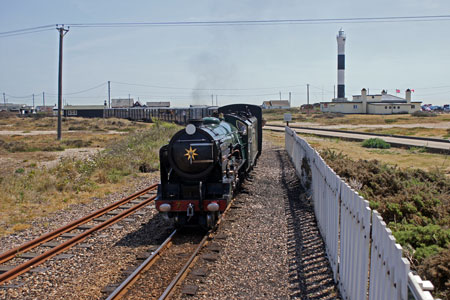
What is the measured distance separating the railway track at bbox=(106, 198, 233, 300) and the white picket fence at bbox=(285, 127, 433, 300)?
8.51 feet

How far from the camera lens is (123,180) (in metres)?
18.0

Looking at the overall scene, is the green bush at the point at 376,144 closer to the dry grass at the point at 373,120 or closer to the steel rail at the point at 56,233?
the steel rail at the point at 56,233

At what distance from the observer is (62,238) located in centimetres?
992

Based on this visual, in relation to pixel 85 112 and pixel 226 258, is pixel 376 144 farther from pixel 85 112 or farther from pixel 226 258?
pixel 85 112

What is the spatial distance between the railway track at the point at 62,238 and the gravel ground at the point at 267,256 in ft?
9.93

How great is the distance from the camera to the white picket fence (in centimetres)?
350

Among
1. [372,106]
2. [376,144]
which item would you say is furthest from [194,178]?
[372,106]

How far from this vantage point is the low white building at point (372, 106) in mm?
85875

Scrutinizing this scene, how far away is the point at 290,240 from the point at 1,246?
6.46 m

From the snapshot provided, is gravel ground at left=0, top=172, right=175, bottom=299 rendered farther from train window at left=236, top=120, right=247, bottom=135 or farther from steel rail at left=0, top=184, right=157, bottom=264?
train window at left=236, top=120, right=247, bottom=135

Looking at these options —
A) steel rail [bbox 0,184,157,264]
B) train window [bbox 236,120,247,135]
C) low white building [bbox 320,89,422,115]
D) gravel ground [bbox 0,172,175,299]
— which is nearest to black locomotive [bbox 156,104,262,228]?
gravel ground [bbox 0,172,175,299]

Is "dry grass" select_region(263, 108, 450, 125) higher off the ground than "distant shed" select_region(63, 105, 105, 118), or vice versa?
"distant shed" select_region(63, 105, 105, 118)

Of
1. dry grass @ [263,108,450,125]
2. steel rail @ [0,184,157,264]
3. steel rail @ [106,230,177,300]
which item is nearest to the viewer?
steel rail @ [106,230,177,300]

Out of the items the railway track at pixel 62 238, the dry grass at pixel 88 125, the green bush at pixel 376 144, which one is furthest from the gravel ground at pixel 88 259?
the dry grass at pixel 88 125
